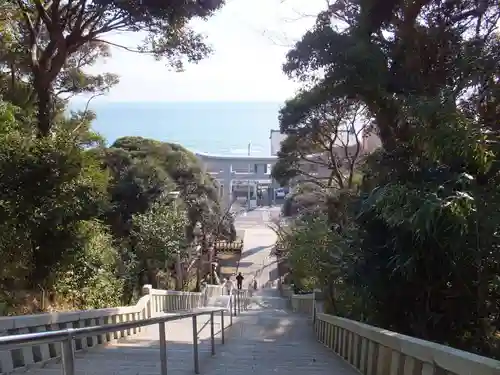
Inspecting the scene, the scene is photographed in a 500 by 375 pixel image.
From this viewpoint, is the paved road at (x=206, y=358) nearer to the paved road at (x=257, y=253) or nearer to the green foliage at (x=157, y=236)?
the green foliage at (x=157, y=236)

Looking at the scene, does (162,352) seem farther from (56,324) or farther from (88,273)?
(88,273)

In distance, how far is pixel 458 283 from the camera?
441 cm

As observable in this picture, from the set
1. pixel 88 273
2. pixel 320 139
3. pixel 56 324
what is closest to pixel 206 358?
pixel 56 324

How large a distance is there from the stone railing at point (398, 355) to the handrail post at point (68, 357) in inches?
73.5

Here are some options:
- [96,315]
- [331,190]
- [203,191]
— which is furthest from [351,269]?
[203,191]

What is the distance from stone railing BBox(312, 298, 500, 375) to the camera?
8.03ft

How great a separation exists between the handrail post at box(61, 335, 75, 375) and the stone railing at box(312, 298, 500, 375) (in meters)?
1.87

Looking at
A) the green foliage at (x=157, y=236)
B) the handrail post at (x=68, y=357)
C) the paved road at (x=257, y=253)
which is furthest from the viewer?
the paved road at (x=257, y=253)

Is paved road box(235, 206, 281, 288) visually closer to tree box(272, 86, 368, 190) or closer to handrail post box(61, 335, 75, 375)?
tree box(272, 86, 368, 190)

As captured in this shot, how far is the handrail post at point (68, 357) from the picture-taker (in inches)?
119

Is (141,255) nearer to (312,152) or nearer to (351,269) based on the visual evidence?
(312,152)

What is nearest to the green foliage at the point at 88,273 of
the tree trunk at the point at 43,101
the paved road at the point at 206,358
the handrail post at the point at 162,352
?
the paved road at the point at 206,358

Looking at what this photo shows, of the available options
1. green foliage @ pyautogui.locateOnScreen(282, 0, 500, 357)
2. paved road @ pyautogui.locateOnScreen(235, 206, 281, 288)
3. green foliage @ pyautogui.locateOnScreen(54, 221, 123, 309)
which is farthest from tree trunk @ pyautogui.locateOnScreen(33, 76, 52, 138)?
paved road @ pyautogui.locateOnScreen(235, 206, 281, 288)

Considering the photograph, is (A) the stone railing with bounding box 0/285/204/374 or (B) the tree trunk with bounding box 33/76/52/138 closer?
(A) the stone railing with bounding box 0/285/204/374
